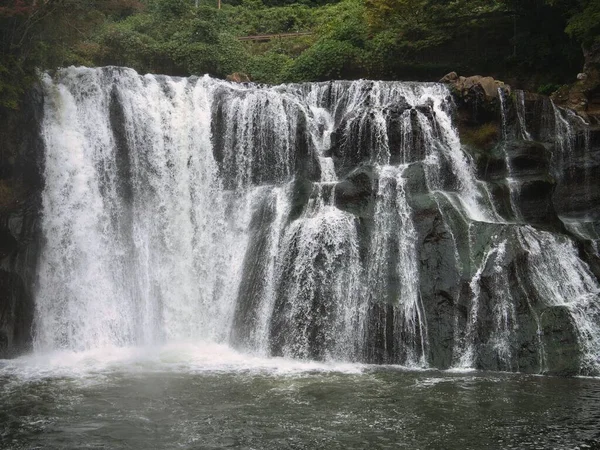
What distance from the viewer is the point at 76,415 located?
11.2m

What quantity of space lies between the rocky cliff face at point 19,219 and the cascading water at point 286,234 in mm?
343

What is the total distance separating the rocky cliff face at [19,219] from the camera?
1688 cm

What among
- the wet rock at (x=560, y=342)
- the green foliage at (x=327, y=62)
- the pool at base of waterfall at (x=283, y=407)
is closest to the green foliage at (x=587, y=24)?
the green foliage at (x=327, y=62)

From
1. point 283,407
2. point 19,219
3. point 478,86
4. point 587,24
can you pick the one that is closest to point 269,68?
point 478,86

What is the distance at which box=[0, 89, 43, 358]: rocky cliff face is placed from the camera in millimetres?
16875

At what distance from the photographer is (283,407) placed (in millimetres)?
11625

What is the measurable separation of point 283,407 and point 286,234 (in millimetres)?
6919

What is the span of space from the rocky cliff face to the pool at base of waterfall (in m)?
1.69

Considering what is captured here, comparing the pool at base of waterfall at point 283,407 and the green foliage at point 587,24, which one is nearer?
the pool at base of waterfall at point 283,407

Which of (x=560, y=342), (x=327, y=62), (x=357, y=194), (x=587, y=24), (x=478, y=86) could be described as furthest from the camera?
(x=327, y=62)

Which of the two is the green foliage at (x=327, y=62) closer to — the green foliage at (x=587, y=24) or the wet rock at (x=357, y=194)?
the green foliage at (x=587, y=24)

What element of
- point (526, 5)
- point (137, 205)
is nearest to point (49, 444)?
point (137, 205)

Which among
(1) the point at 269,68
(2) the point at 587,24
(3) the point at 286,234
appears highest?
(1) the point at 269,68

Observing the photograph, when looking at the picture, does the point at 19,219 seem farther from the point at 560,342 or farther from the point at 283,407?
the point at 560,342
